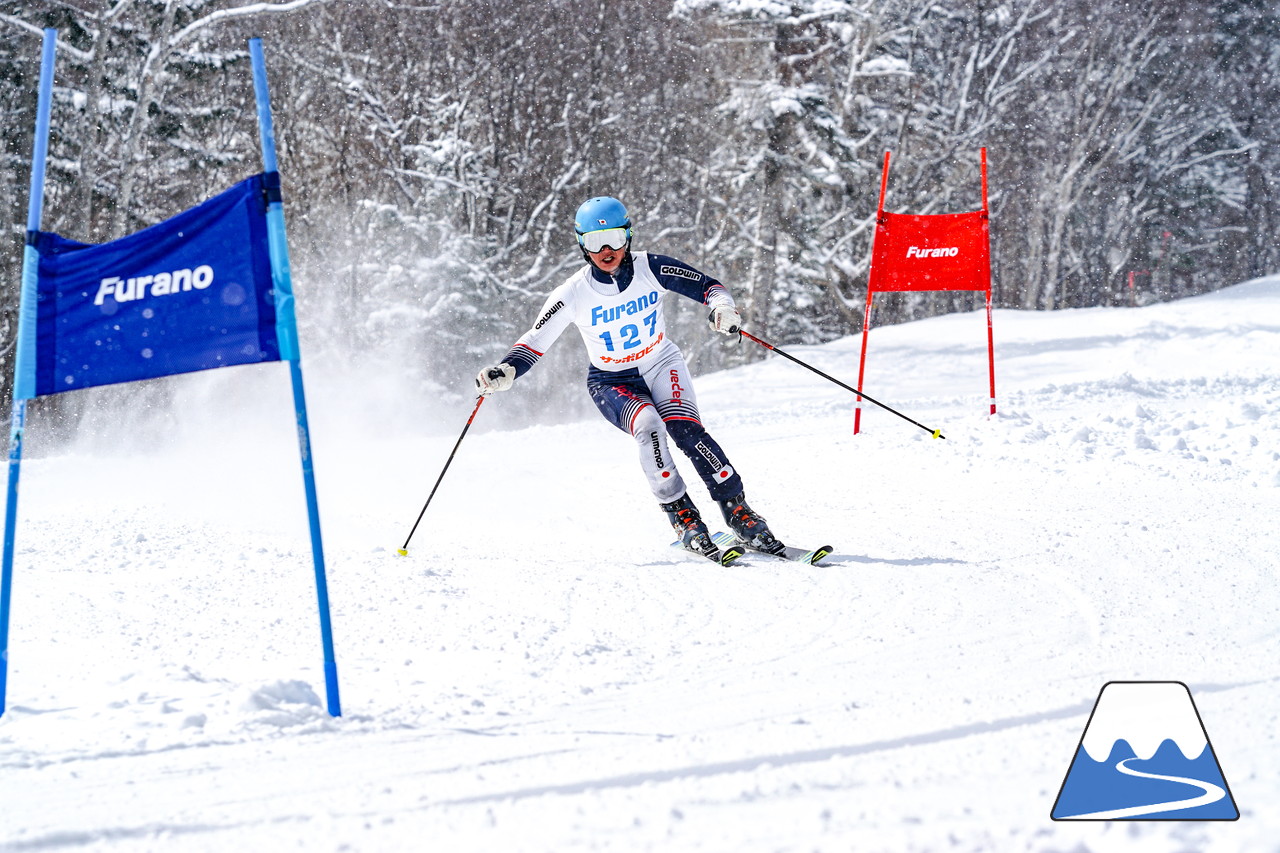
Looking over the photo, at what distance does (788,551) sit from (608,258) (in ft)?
6.13

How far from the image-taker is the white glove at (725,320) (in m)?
5.71

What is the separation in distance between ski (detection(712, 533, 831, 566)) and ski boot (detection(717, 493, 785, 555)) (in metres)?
0.03

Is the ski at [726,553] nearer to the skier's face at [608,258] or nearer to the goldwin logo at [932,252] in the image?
the skier's face at [608,258]

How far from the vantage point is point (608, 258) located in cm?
579

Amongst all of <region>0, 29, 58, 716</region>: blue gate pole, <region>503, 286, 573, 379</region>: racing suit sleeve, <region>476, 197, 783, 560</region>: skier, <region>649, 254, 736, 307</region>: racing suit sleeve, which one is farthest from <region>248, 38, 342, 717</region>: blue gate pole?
<region>649, 254, 736, 307</region>: racing suit sleeve

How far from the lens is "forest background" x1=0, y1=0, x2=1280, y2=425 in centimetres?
1947

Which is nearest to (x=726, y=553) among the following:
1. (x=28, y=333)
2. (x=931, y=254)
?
(x=28, y=333)

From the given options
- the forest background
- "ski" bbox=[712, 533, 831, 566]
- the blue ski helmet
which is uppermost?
the forest background

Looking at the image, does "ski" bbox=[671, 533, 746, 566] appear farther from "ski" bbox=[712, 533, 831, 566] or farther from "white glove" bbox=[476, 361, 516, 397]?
"white glove" bbox=[476, 361, 516, 397]

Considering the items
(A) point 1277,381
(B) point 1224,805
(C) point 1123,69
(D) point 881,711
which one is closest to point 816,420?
(A) point 1277,381

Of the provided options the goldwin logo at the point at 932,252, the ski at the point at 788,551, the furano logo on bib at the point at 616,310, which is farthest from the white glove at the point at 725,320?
the goldwin logo at the point at 932,252

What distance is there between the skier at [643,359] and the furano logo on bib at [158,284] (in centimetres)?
239

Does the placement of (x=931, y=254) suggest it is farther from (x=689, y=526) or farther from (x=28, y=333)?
(x=28, y=333)

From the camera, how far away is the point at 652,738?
2.94 metres
